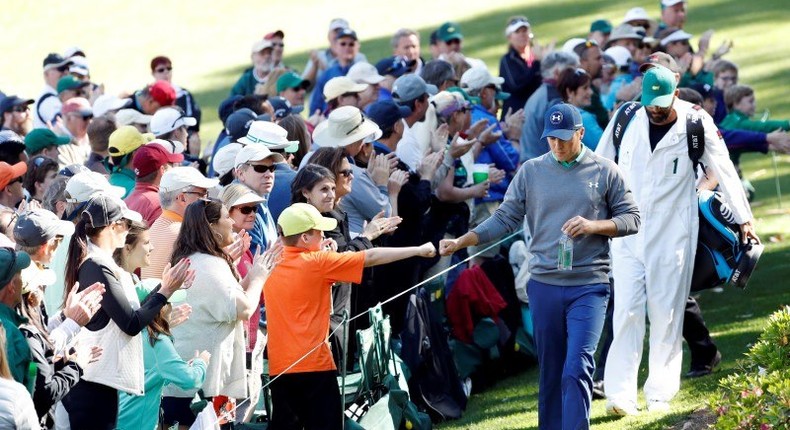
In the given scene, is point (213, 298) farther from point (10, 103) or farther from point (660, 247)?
point (10, 103)

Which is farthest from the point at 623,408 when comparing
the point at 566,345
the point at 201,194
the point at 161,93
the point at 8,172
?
the point at 161,93

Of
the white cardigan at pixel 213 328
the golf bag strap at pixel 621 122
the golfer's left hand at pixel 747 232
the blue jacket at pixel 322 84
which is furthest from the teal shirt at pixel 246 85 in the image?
the white cardigan at pixel 213 328

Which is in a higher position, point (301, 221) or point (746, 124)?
point (301, 221)

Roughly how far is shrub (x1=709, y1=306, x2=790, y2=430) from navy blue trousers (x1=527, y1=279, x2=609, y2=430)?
950 millimetres

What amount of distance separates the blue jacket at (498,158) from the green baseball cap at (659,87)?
266cm

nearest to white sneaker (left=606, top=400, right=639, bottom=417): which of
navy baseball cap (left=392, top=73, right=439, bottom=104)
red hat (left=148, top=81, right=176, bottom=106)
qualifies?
navy baseball cap (left=392, top=73, right=439, bottom=104)

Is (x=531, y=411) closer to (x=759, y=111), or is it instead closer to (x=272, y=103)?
(x=272, y=103)

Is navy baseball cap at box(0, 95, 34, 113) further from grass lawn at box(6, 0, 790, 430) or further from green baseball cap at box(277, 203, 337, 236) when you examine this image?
grass lawn at box(6, 0, 790, 430)

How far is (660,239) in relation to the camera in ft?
29.4

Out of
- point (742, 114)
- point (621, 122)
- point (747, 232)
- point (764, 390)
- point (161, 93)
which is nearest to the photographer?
point (764, 390)

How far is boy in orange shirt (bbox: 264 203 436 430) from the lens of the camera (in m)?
7.49

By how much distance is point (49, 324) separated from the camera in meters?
6.68

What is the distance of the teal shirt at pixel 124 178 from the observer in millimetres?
9219

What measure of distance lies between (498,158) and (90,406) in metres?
5.80
